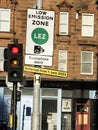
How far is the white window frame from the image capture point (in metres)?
31.2

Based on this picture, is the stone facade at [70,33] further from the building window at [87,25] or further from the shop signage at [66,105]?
the shop signage at [66,105]

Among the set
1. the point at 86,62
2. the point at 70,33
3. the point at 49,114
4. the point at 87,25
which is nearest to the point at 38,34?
the point at 49,114

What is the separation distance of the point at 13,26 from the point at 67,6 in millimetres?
4101

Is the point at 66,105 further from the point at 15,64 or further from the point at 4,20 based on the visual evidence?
the point at 15,64

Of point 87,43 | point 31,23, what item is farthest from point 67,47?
point 31,23

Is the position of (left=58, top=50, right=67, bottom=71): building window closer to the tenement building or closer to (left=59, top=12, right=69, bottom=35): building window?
the tenement building

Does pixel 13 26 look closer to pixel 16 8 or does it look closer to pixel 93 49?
pixel 16 8

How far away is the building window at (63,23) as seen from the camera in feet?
104

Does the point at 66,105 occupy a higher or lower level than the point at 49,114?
higher

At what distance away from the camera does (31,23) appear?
12.2m

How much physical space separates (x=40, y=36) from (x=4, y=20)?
19.5 meters

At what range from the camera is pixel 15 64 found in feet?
37.7

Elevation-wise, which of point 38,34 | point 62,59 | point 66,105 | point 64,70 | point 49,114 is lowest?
point 49,114

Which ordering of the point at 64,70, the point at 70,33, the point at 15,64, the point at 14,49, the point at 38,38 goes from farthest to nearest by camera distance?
the point at 70,33
the point at 64,70
the point at 38,38
the point at 14,49
the point at 15,64
